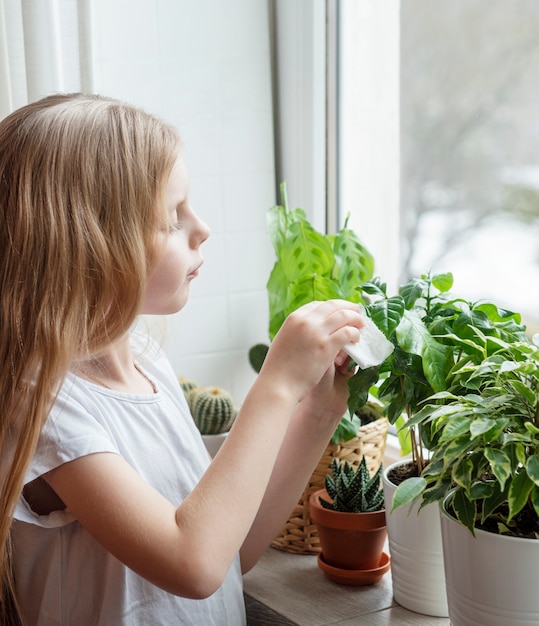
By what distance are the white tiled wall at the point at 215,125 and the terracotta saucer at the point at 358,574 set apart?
1.88 feet

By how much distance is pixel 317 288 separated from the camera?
4.46 ft

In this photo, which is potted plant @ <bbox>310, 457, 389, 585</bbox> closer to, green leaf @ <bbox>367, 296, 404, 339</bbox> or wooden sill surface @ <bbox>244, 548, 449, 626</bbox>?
wooden sill surface @ <bbox>244, 548, 449, 626</bbox>

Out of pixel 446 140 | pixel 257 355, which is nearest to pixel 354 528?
pixel 257 355

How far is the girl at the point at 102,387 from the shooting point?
970 millimetres

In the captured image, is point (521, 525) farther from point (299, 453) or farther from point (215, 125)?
point (215, 125)

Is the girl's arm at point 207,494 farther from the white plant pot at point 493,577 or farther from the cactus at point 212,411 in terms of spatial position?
the cactus at point 212,411

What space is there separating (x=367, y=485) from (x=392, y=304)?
318mm

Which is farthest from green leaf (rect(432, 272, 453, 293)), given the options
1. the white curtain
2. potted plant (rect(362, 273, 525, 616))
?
the white curtain

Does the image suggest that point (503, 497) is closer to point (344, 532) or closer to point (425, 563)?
point (425, 563)

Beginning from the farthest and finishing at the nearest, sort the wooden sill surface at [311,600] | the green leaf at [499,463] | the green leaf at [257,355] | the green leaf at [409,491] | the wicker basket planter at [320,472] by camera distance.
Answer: the green leaf at [257,355], the wicker basket planter at [320,472], the wooden sill surface at [311,600], the green leaf at [409,491], the green leaf at [499,463]

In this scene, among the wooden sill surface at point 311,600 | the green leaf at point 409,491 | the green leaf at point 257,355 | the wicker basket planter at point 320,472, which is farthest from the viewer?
the green leaf at point 257,355

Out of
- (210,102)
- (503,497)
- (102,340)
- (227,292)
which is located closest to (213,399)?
(227,292)

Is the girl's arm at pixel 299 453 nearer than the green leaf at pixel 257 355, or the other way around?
the girl's arm at pixel 299 453

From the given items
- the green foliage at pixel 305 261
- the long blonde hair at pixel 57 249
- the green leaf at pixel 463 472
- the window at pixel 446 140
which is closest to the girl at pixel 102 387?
the long blonde hair at pixel 57 249
